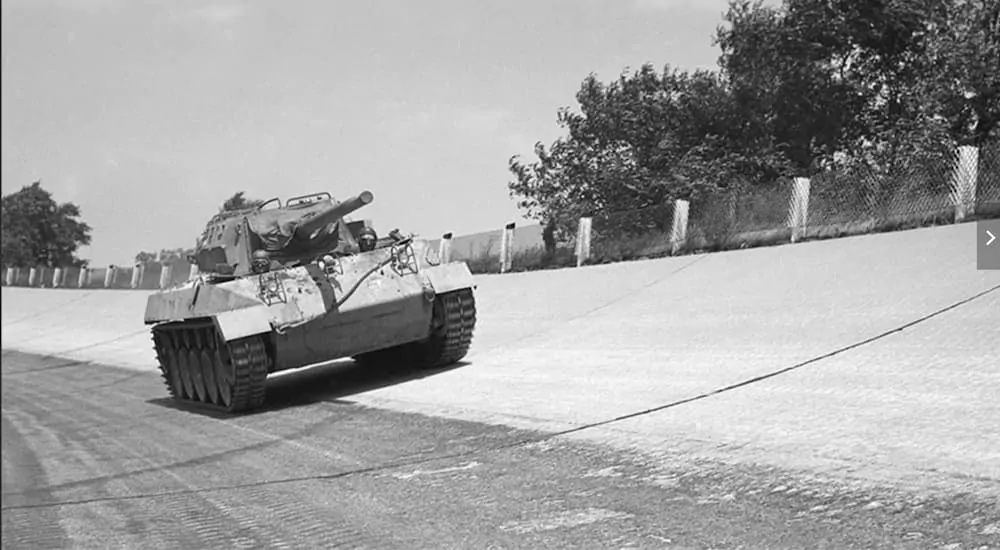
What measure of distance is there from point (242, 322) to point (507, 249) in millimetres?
13713

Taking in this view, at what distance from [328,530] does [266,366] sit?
6.37 m

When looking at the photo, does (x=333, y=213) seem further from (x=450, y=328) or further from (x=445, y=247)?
(x=445, y=247)

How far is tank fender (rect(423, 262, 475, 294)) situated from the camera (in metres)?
12.3

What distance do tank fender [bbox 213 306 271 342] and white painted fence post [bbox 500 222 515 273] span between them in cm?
1323

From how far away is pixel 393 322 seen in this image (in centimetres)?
1204

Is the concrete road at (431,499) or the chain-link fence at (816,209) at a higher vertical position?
the chain-link fence at (816,209)

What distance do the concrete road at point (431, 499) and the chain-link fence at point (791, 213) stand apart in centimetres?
339

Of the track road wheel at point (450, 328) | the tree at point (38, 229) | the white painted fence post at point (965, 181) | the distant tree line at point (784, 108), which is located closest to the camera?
the tree at point (38, 229)

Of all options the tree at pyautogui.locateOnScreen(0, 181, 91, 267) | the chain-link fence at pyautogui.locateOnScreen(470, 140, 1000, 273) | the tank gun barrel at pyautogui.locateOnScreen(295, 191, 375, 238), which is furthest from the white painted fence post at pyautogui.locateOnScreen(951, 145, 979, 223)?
the tree at pyautogui.locateOnScreen(0, 181, 91, 267)

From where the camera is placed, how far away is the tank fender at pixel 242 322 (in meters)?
10.8

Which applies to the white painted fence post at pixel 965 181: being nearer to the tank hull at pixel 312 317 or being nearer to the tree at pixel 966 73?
the tree at pixel 966 73

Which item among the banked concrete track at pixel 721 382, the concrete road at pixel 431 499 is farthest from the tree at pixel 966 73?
the concrete road at pixel 431 499

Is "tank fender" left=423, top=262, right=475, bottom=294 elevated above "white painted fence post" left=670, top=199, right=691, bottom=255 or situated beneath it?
situated beneath

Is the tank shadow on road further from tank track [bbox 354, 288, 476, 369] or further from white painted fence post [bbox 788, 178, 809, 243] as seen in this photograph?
white painted fence post [bbox 788, 178, 809, 243]
